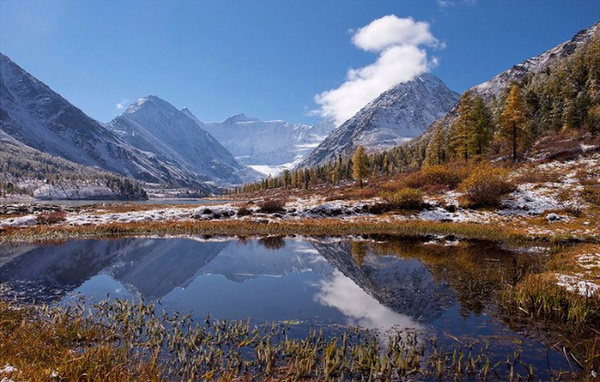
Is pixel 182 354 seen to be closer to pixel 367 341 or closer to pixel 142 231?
pixel 367 341

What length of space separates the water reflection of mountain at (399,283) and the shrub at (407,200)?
73.7 feet

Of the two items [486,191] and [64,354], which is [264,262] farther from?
[486,191]

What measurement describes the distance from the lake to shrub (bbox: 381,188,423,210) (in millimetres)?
14612

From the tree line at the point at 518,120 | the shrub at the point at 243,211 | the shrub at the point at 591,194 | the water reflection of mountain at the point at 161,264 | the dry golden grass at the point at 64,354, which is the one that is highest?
the tree line at the point at 518,120

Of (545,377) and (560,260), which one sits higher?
(560,260)

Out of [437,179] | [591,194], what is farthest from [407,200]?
[591,194]

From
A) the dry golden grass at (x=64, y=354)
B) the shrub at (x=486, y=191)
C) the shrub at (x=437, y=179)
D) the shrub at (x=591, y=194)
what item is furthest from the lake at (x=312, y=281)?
the shrub at (x=437, y=179)

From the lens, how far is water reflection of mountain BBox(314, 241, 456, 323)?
1520cm

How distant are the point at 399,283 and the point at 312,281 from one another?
5.34 metres

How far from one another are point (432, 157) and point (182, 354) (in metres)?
110

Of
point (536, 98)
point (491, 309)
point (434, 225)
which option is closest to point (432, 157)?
point (536, 98)

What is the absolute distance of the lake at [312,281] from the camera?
13.3 m

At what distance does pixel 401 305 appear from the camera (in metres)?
15.6

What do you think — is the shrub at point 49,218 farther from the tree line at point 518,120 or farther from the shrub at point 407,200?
the tree line at point 518,120
